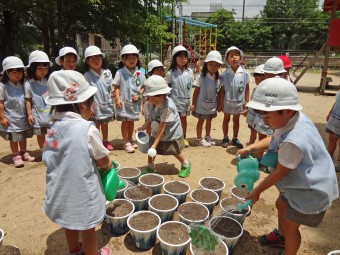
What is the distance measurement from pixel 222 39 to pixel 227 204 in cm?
3451

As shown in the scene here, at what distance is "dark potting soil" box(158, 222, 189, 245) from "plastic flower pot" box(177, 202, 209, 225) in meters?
0.12

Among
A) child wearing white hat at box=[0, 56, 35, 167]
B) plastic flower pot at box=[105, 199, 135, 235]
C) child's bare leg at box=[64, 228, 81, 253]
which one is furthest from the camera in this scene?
child wearing white hat at box=[0, 56, 35, 167]

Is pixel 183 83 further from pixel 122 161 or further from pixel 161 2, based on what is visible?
pixel 161 2

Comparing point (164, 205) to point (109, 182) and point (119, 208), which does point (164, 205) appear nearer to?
point (119, 208)

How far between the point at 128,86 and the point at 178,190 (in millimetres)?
2162

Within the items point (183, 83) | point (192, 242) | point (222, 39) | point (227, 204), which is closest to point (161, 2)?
point (183, 83)

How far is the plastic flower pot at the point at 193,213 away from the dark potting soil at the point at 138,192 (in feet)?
1.43

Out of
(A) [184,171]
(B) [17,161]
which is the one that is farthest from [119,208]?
(B) [17,161]

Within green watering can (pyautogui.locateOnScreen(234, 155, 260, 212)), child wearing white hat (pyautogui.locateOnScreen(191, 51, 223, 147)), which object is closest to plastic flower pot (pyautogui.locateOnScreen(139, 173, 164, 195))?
green watering can (pyautogui.locateOnScreen(234, 155, 260, 212))

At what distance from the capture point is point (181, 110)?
478 centimetres

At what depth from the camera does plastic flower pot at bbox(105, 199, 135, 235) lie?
258 cm

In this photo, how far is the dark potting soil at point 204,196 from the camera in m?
2.96

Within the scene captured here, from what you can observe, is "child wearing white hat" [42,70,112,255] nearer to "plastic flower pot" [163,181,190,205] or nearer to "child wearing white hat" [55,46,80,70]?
"plastic flower pot" [163,181,190,205]

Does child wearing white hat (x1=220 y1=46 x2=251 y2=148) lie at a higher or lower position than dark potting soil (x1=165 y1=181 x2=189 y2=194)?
higher
